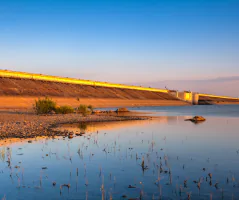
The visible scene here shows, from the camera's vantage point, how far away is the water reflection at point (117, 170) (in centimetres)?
840

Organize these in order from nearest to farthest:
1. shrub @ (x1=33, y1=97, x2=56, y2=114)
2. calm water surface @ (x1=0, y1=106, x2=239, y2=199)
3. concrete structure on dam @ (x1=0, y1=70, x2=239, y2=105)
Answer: calm water surface @ (x1=0, y1=106, x2=239, y2=199) < shrub @ (x1=33, y1=97, x2=56, y2=114) < concrete structure on dam @ (x1=0, y1=70, x2=239, y2=105)

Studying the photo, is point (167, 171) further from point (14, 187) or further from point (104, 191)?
point (14, 187)

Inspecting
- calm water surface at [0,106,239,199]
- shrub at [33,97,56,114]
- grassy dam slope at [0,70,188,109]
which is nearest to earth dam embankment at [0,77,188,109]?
grassy dam slope at [0,70,188,109]

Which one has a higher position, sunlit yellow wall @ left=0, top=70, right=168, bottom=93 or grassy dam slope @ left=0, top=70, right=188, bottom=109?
sunlit yellow wall @ left=0, top=70, right=168, bottom=93

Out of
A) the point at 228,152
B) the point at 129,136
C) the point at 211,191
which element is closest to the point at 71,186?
the point at 211,191

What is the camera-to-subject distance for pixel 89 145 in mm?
16172

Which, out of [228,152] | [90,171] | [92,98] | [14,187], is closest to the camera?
[14,187]

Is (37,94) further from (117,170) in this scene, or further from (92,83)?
(117,170)

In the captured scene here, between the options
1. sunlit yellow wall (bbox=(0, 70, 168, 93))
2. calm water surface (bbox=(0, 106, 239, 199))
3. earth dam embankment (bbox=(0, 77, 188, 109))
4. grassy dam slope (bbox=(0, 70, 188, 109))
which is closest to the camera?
calm water surface (bbox=(0, 106, 239, 199))

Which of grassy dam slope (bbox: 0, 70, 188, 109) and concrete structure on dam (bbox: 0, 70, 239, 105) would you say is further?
concrete structure on dam (bbox: 0, 70, 239, 105)

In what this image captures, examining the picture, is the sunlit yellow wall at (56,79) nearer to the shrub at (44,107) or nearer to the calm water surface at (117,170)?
the shrub at (44,107)

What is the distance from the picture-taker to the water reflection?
840cm

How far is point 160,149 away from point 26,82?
224 ft

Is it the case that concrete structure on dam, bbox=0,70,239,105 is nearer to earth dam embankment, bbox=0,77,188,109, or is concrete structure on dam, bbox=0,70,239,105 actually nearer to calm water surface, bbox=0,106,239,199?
earth dam embankment, bbox=0,77,188,109
